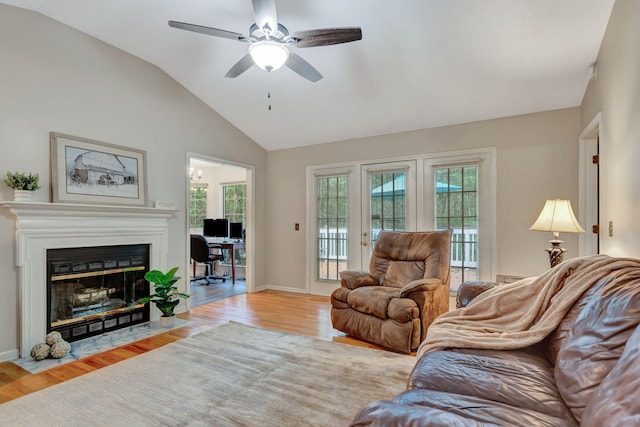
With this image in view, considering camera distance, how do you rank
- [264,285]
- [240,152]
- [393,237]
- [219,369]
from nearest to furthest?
[219,369]
[393,237]
[240,152]
[264,285]

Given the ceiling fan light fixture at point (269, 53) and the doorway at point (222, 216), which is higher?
the ceiling fan light fixture at point (269, 53)

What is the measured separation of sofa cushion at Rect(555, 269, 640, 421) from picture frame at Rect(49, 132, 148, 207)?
387 cm

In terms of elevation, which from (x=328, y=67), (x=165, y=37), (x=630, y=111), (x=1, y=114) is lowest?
(x=630, y=111)

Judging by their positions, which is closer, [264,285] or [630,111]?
[630,111]

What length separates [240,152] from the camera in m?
5.01

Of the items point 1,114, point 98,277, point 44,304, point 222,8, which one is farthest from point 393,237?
point 1,114

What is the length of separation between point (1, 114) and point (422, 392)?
3.70 metres

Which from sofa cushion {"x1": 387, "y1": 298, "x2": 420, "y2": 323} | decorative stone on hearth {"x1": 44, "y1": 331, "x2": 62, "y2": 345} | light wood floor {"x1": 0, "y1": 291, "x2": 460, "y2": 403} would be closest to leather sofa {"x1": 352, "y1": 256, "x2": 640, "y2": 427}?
sofa cushion {"x1": 387, "y1": 298, "x2": 420, "y2": 323}

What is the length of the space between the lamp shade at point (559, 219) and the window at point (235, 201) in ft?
18.5

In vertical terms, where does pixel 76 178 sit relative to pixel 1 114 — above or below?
below

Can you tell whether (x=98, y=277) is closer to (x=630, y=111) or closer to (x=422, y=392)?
(x=422, y=392)

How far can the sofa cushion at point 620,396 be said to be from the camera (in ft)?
2.67

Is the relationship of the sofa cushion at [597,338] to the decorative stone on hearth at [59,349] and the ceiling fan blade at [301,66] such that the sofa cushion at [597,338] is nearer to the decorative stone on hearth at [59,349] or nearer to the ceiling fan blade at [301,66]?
the ceiling fan blade at [301,66]

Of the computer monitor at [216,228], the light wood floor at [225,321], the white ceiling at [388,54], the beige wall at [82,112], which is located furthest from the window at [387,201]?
the computer monitor at [216,228]
